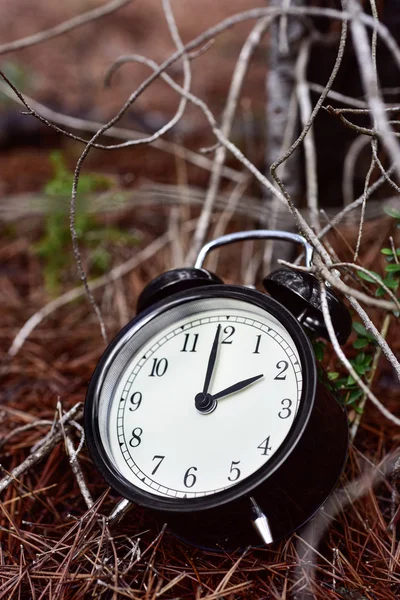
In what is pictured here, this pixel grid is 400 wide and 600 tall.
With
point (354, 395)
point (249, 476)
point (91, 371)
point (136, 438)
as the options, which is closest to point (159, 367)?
point (136, 438)

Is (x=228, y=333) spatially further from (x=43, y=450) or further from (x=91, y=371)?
(x=91, y=371)

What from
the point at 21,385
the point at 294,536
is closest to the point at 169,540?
the point at 294,536

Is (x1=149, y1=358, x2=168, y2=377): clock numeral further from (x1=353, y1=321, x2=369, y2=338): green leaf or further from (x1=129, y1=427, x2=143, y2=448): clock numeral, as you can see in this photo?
(x1=353, y1=321, x2=369, y2=338): green leaf

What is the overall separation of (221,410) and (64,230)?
61.0 inches

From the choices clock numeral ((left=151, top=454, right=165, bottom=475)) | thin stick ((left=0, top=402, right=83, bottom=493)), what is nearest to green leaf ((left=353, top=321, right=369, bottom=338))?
clock numeral ((left=151, top=454, right=165, bottom=475))

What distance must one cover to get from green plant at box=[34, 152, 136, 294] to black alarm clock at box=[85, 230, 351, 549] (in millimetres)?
1060

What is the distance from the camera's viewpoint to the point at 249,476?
134cm

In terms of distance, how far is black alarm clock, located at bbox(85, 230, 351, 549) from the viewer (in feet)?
4.48

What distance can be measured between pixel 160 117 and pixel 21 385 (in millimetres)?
2401

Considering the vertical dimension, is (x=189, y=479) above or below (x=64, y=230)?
below

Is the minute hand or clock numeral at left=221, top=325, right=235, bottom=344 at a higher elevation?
clock numeral at left=221, top=325, right=235, bottom=344

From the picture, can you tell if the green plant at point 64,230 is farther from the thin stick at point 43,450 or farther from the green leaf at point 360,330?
the green leaf at point 360,330

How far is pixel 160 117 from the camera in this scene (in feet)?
13.3

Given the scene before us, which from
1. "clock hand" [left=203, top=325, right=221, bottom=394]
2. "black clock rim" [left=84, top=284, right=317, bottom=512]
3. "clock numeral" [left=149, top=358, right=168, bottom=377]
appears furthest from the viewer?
"clock numeral" [left=149, top=358, right=168, bottom=377]
